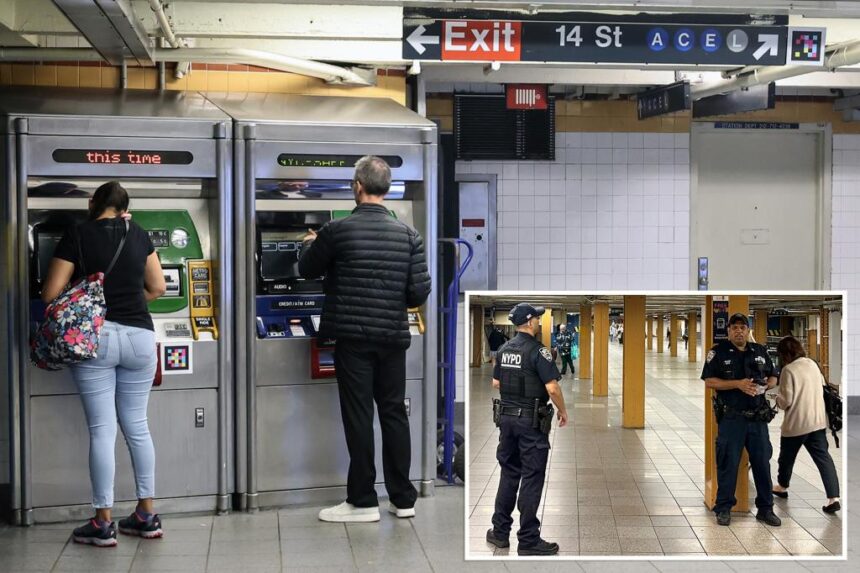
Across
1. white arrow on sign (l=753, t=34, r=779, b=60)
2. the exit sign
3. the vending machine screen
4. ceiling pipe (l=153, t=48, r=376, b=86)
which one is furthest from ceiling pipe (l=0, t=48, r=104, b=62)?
the exit sign

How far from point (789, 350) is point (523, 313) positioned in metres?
0.50

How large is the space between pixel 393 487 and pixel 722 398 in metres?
3.47

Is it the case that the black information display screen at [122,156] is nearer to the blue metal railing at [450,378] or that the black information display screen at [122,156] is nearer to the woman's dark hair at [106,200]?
the woman's dark hair at [106,200]

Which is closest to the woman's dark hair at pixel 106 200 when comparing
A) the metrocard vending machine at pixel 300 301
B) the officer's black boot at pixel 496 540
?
the metrocard vending machine at pixel 300 301

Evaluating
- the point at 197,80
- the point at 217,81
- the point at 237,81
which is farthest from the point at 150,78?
the point at 237,81

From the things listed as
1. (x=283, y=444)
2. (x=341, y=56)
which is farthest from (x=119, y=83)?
(x=283, y=444)

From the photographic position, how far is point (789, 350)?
2.07 meters

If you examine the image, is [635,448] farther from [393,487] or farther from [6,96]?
[6,96]

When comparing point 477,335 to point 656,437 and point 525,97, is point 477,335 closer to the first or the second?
point 656,437

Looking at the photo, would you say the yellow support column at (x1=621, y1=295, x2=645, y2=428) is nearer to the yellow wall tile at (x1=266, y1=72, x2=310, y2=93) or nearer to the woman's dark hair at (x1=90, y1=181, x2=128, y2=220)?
the woman's dark hair at (x1=90, y1=181, x2=128, y2=220)

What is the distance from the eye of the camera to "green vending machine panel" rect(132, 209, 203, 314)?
5.38 meters

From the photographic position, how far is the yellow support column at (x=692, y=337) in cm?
201

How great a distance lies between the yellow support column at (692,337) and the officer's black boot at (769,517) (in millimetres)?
286

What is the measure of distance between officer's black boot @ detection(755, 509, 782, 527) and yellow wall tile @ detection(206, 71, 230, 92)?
16.4ft
